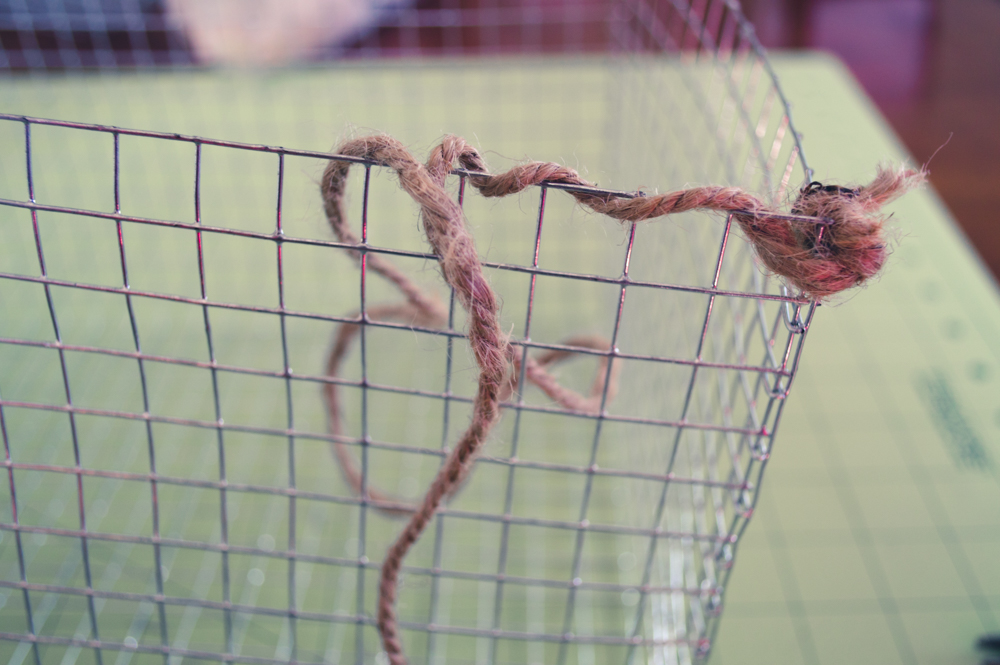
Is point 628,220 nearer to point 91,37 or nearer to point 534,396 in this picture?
point 534,396

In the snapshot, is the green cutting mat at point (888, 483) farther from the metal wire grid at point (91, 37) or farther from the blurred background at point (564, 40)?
the metal wire grid at point (91, 37)

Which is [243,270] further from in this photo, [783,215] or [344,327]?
[783,215]

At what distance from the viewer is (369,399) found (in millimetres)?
786

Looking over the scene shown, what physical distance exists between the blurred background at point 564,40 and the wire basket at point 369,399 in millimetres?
206

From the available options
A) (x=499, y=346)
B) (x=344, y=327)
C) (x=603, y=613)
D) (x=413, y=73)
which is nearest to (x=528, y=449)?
(x=603, y=613)

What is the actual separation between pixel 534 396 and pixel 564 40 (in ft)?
3.33

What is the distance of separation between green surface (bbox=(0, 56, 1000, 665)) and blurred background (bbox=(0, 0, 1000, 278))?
14cm

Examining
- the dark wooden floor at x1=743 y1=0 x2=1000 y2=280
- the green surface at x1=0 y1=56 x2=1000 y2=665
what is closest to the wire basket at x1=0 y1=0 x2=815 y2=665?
the green surface at x1=0 y1=56 x2=1000 y2=665

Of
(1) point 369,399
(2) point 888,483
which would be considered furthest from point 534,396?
(2) point 888,483

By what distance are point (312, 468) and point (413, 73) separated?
2.22 ft

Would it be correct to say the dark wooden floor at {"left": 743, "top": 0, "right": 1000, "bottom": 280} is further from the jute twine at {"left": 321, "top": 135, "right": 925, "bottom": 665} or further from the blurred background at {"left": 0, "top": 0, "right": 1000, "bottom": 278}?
the jute twine at {"left": 321, "top": 135, "right": 925, "bottom": 665}

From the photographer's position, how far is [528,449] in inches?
29.4

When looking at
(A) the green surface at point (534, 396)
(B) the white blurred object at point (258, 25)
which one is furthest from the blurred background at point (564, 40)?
(A) the green surface at point (534, 396)

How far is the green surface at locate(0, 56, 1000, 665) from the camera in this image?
0.58m
